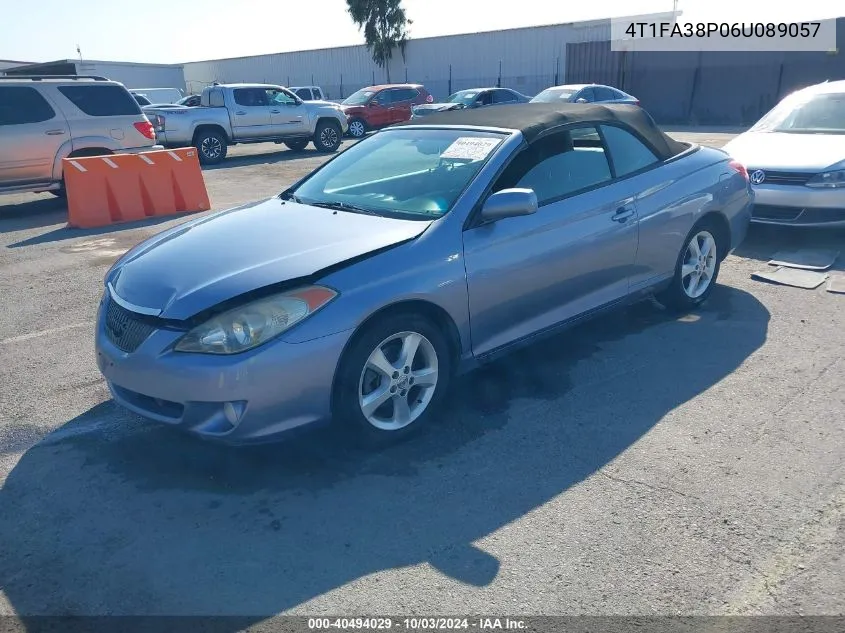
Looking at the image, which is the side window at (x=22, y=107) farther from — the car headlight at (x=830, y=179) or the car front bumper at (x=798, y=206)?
the car headlight at (x=830, y=179)

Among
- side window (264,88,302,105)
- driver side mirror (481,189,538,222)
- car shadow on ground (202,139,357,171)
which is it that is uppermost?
side window (264,88,302,105)

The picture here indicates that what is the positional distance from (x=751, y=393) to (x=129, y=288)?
3.60 meters

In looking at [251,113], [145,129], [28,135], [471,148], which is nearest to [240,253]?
[471,148]

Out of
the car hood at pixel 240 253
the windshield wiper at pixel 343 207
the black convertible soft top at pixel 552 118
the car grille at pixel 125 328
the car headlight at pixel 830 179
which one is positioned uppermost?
the black convertible soft top at pixel 552 118

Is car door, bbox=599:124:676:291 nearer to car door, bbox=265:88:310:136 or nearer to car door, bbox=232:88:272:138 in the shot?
car door, bbox=232:88:272:138

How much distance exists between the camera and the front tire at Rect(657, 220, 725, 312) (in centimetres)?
554

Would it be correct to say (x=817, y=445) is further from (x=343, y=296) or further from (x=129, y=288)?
(x=129, y=288)

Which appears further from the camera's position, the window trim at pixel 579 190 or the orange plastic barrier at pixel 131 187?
the orange plastic barrier at pixel 131 187

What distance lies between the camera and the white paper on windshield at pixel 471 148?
4.41 meters

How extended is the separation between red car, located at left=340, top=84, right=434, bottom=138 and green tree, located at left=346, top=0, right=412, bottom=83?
1929 cm

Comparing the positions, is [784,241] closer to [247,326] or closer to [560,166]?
[560,166]

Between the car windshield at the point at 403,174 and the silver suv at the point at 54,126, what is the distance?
7.70 meters

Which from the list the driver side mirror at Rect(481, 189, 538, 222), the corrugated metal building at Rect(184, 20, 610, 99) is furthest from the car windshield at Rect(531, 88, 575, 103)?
the driver side mirror at Rect(481, 189, 538, 222)

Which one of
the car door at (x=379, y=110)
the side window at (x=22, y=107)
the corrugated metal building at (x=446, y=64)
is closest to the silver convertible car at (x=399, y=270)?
the side window at (x=22, y=107)
